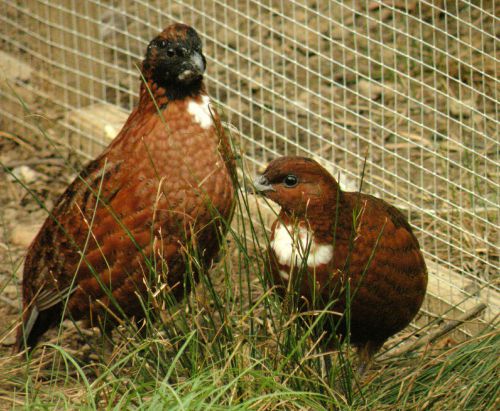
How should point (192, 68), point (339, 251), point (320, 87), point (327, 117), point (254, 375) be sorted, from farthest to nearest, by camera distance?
1. point (320, 87)
2. point (327, 117)
3. point (192, 68)
4. point (339, 251)
5. point (254, 375)

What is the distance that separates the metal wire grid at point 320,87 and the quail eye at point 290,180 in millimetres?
1140

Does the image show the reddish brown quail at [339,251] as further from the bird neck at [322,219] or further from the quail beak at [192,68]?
the quail beak at [192,68]

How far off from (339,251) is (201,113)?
2.54ft

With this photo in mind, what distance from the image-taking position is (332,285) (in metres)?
3.41

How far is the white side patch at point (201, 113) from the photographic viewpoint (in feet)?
12.5

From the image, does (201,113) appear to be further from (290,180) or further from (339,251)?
(339,251)

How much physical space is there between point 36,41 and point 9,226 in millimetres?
1055

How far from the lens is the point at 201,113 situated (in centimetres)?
383

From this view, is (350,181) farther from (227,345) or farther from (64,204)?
(227,345)

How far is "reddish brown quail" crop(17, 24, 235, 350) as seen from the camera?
12.0ft

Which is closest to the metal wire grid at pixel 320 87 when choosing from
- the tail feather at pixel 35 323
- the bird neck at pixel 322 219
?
the bird neck at pixel 322 219

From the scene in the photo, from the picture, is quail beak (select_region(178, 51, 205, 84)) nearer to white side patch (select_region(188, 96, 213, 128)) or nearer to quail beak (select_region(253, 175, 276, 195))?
white side patch (select_region(188, 96, 213, 128))

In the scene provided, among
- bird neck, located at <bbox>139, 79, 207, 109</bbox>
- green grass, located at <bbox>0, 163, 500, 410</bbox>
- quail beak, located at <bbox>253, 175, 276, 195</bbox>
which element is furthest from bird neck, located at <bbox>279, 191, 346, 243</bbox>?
bird neck, located at <bbox>139, 79, 207, 109</bbox>

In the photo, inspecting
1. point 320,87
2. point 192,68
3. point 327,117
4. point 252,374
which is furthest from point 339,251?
point 320,87
